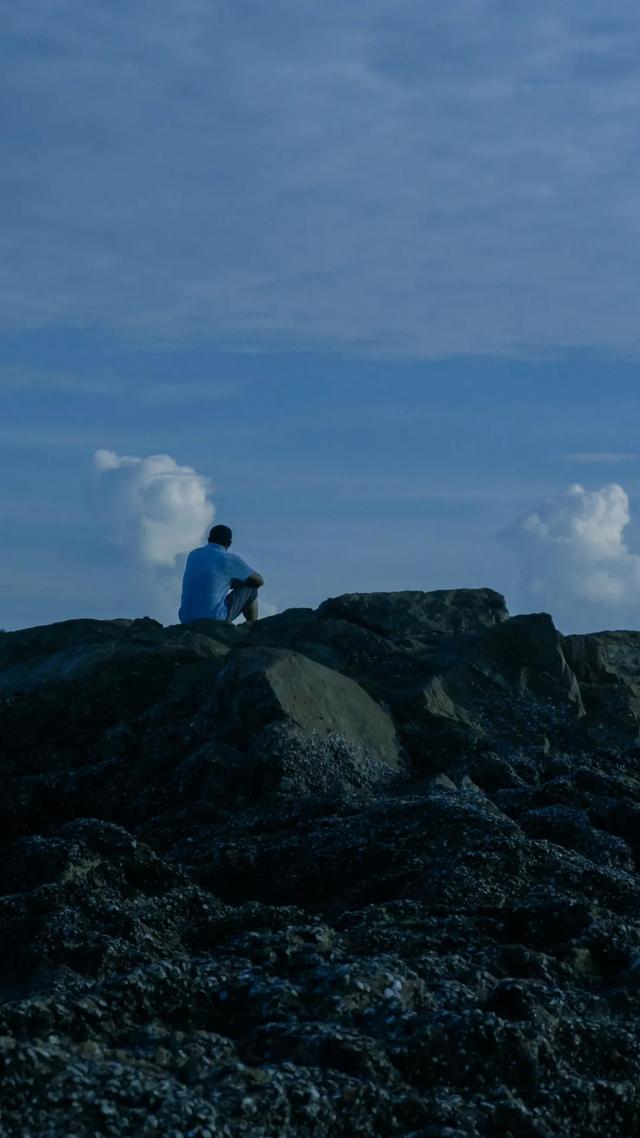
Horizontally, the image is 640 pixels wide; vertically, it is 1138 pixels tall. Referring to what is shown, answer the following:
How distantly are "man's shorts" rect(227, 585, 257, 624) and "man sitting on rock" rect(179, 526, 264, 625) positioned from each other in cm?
6

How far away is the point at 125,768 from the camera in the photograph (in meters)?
10.7

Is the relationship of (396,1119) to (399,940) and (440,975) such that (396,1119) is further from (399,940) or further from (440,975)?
(399,940)

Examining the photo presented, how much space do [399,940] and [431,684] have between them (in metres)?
5.65

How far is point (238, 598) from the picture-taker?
51.2 ft

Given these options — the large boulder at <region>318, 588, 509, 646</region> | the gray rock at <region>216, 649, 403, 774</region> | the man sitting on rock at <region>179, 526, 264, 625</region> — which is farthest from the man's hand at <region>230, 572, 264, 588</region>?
the gray rock at <region>216, 649, 403, 774</region>

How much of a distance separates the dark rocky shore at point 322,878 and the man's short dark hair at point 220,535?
180 centimetres

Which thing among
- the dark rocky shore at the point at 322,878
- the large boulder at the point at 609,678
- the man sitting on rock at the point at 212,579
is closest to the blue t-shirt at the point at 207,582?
the man sitting on rock at the point at 212,579

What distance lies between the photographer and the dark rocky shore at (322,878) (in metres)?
5.05

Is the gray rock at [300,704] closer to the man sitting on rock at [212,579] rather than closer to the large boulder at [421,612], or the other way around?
the large boulder at [421,612]

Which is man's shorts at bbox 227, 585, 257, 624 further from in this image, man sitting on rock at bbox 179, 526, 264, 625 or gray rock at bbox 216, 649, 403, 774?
gray rock at bbox 216, 649, 403, 774

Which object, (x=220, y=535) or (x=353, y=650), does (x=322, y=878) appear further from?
(x=220, y=535)

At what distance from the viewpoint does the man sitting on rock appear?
49.4ft

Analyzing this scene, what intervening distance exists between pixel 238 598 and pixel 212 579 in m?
0.61

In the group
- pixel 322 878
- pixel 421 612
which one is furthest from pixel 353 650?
pixel 322 878
